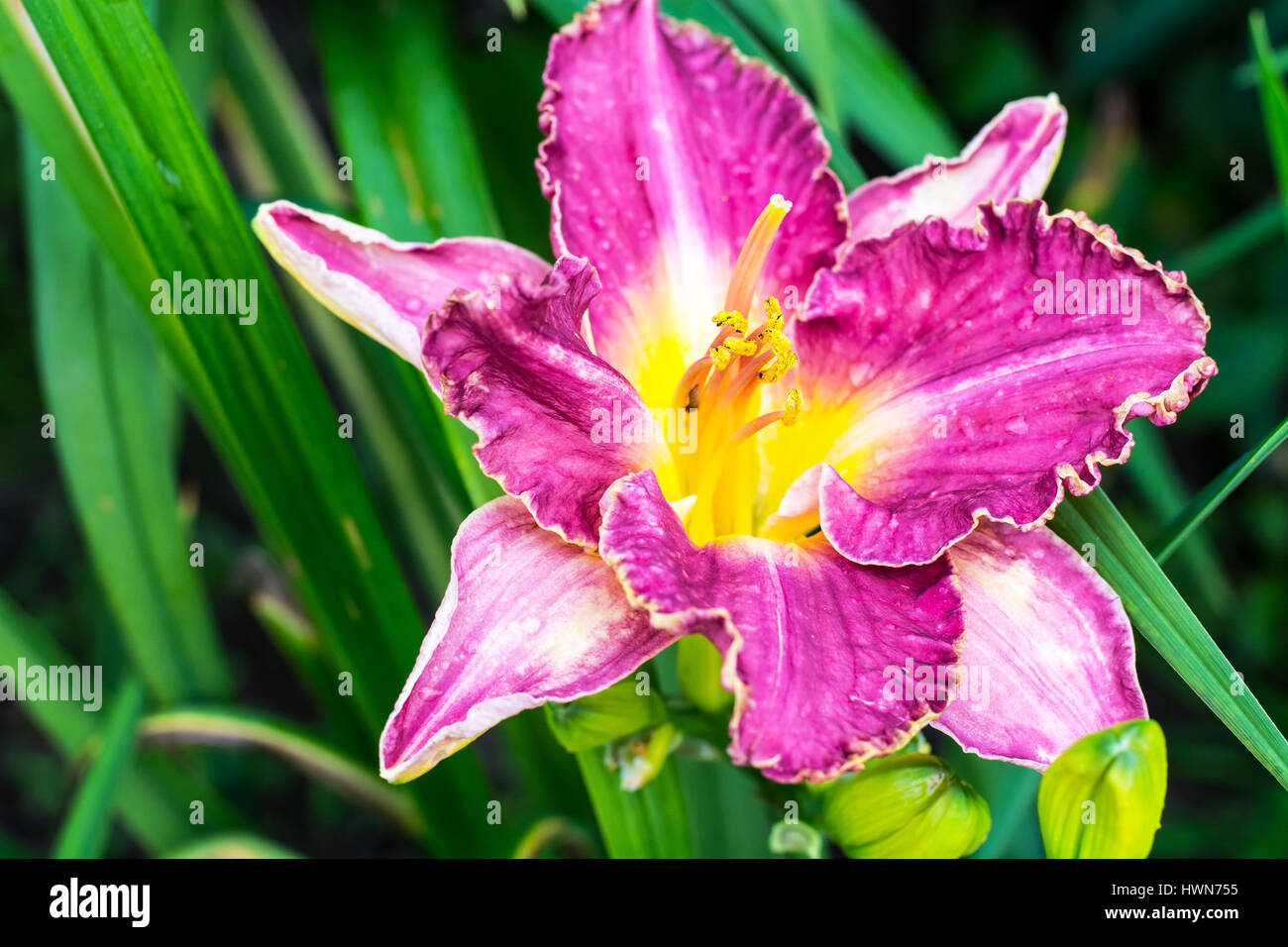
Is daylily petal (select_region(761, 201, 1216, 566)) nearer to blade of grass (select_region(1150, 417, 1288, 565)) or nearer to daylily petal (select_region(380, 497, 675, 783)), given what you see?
blade of grass (select_region(1150, 417, 1288, 565))

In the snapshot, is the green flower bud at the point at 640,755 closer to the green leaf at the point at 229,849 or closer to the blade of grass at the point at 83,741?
the green leaf at the point at 229,849

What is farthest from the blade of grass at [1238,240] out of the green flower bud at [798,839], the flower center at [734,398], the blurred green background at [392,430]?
the green flower bud at [798,839]

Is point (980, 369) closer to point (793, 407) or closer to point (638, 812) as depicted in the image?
point (793, 407)

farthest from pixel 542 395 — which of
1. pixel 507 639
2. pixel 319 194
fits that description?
pixel 319 194

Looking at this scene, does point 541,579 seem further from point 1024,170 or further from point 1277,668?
point 1277,668

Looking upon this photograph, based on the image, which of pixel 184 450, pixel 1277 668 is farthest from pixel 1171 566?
pixel 184 450

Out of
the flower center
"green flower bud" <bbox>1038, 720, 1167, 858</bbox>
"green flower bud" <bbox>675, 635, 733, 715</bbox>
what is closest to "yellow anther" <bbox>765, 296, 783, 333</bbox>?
the flower center
